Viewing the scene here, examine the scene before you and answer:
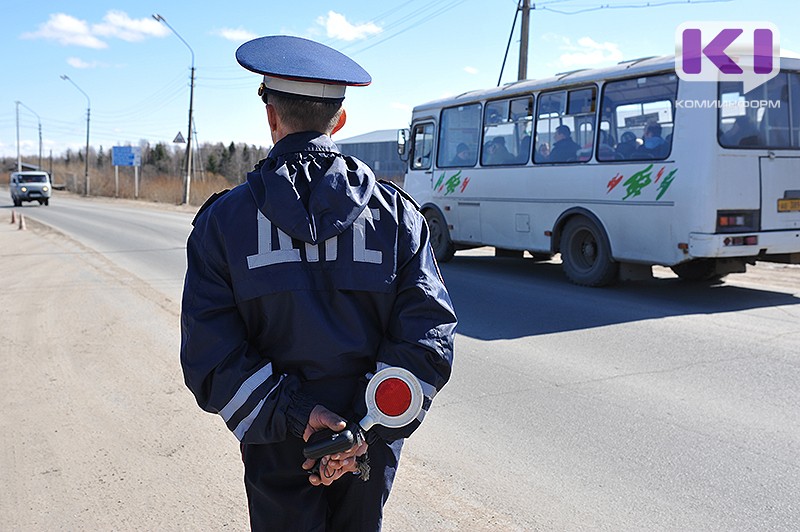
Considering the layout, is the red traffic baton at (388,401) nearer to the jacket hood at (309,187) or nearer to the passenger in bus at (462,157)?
the jacket hood at (309,187)

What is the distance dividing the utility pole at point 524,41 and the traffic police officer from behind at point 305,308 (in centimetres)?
2067

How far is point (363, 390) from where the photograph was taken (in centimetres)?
212

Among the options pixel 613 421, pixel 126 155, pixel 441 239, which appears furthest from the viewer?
pixel 126 155

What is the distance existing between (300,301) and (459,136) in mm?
12746

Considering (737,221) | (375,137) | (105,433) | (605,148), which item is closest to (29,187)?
(375,137)

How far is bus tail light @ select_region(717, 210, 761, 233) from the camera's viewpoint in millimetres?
9594

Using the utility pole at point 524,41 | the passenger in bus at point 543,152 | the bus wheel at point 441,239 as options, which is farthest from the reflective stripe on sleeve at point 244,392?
the utility pole at point 524,41

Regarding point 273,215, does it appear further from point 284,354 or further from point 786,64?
point 786,64

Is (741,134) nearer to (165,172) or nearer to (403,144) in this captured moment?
(403,144)

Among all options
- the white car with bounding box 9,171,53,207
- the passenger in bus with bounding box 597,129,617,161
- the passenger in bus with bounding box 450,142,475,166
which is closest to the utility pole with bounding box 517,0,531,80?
the passenger in bus with bounding box 450,142,475,166

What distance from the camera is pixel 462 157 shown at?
14312 millimetres

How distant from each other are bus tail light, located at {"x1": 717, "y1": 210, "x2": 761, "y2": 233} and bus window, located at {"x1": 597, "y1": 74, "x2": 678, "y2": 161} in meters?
1.16

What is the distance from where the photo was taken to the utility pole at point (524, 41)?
22.0m

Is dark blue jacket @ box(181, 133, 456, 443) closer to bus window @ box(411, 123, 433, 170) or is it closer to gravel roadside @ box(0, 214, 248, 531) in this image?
gravel roadside @ box(0, 214, 248, 531)
